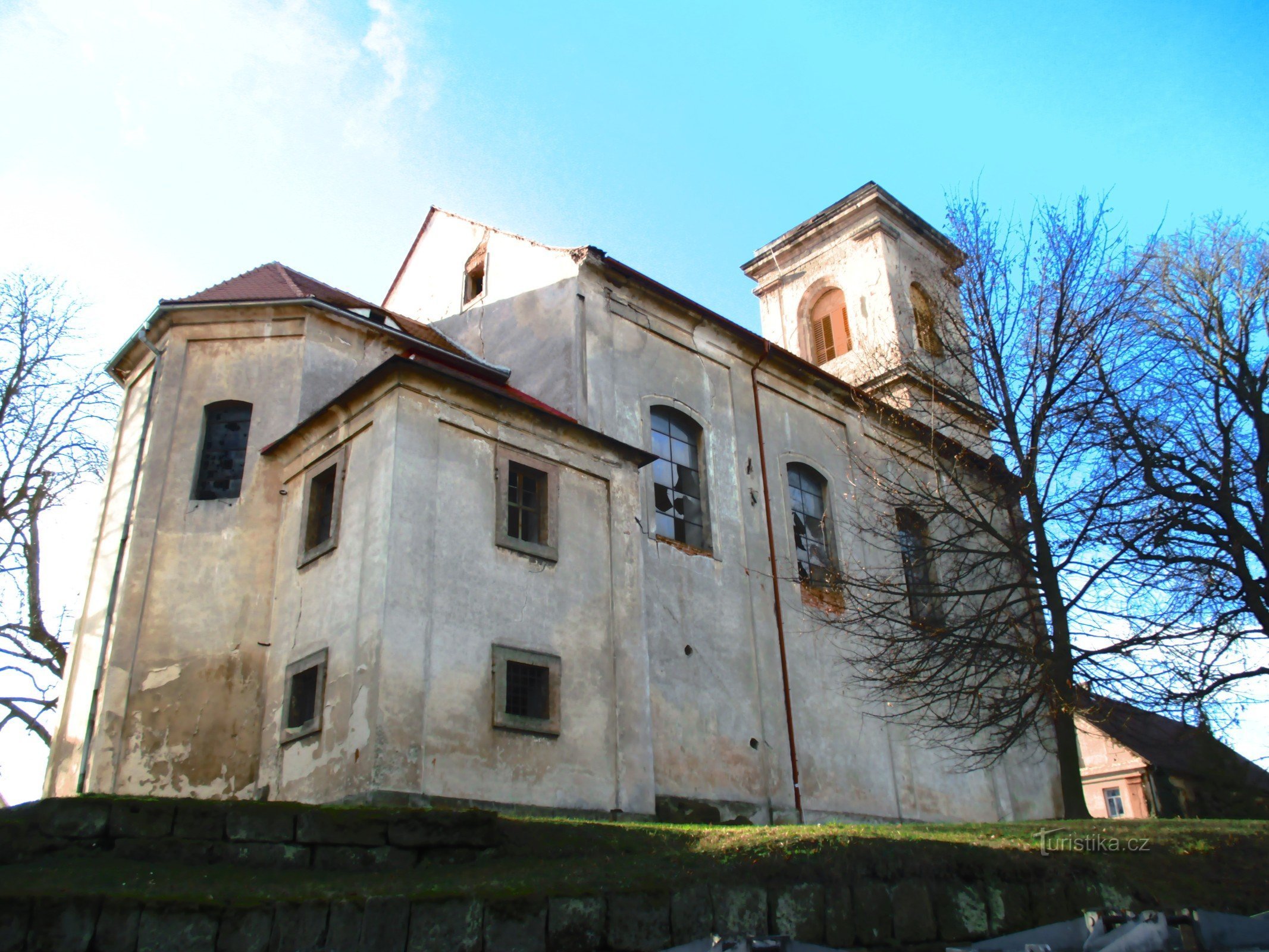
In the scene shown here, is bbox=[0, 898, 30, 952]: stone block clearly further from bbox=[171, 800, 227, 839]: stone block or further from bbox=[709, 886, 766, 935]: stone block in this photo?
bbox=[709, 886, 766, 935]: stone block

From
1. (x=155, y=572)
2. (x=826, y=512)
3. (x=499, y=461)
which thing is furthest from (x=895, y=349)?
(x=155, y=572)

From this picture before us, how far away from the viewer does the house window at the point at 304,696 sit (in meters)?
11.1

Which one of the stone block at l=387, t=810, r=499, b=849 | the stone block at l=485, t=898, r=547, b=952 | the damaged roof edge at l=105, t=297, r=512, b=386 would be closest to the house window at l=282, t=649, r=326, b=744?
the stone block at l=387, t=810, r=499, b=849

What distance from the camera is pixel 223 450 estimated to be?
13883 mm

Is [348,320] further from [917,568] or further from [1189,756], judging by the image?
[1189,756]

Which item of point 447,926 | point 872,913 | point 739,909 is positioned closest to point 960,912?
point 872,913

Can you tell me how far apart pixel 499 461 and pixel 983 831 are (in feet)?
22.2

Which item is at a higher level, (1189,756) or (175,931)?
(1189,756)

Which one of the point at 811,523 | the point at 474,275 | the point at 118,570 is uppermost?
the point at 474,275

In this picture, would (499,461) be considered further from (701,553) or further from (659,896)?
(659,896)

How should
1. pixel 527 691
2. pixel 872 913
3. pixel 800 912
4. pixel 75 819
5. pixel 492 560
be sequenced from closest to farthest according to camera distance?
pixel 800 912 < pixel 872 913 < pixel 75 819 < pixel 527 691 < pixel 492 560

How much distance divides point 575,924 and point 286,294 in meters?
11.4

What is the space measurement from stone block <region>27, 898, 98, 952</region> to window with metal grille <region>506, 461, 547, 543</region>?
7187 millimetres

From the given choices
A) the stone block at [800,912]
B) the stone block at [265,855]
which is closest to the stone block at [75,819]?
the stone block at [265,855]
